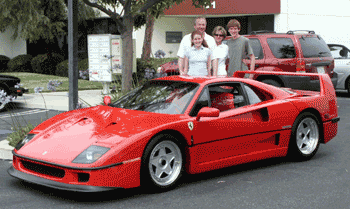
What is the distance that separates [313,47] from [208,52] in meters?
5.24

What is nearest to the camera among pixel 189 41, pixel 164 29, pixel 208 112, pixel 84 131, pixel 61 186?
pixel 61 186

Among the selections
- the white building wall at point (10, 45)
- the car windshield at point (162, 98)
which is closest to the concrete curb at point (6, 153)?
the car windshield at point (162, 98)

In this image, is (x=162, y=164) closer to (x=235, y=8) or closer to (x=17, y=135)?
(x=17, y=135)

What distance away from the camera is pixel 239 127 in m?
6.09

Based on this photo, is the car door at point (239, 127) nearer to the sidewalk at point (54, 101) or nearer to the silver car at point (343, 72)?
Result: the sidewalk at point (54, 101)

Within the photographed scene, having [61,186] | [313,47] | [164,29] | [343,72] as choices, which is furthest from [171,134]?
[164,29]

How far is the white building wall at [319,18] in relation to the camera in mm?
25406

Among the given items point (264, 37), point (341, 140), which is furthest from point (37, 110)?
point (341, 140)

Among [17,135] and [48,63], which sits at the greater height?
[48,63]

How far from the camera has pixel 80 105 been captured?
837 cm

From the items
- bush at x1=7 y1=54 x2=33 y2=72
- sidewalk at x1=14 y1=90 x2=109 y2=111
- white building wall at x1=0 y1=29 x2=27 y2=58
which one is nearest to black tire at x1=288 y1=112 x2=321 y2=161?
sidewalk at x1=14 y1=90 x2=109 y2=111

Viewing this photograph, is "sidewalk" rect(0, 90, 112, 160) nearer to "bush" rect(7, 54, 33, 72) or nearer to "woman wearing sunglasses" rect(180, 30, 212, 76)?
"woman wearing sunglasses" rect(180, 30, 212, 76)

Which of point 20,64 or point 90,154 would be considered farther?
point 20,64

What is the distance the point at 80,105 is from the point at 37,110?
4918 millimetres
